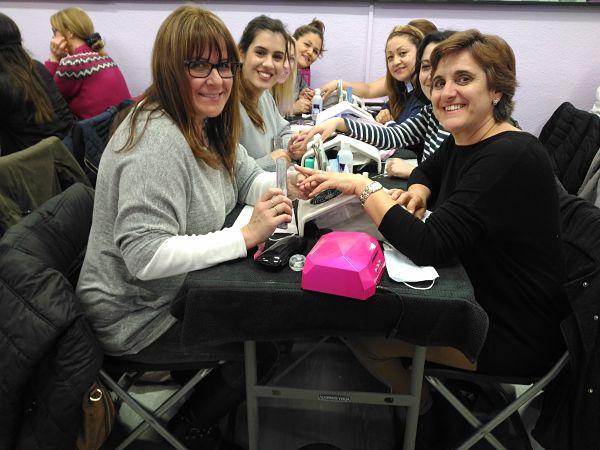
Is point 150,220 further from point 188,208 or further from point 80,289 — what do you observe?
point 80,289

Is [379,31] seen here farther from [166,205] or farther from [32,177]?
[166,205]

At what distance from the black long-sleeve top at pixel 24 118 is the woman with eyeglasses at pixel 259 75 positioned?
48.5 inches

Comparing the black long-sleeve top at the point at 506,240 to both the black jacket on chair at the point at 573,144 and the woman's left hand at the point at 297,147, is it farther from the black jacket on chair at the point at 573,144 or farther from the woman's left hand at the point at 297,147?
the black jacket on chair at the point at 573,144

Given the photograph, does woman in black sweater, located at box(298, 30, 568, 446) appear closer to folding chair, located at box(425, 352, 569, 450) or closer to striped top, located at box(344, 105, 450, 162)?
folding chair, located at box(425, 352, 569, 450)

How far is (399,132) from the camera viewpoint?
2.04 m

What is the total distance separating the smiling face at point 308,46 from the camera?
3.04 meters

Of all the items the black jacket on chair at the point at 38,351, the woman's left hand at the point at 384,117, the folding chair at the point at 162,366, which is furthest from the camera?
the woman's left hand at the point at 384,117

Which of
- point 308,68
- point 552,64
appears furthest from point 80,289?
point 552,64

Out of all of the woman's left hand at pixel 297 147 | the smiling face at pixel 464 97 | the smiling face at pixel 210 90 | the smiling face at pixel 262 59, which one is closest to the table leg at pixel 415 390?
the smiling face at pixel 464 97

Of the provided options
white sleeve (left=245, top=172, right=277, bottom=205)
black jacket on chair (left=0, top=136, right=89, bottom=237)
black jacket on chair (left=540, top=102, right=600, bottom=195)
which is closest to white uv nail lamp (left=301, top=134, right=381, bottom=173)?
white sleeve (left=245, top=172, right=277, bottom=205)

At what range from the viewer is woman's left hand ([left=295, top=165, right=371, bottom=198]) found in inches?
45.4

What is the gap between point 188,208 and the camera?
1155 mm

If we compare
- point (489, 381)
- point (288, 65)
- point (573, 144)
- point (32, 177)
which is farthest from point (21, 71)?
point (573, 144)

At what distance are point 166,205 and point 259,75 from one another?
115 centimetres
